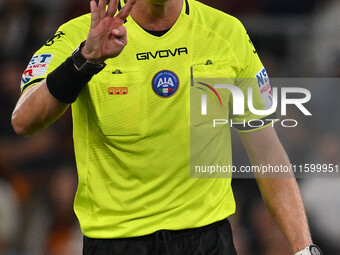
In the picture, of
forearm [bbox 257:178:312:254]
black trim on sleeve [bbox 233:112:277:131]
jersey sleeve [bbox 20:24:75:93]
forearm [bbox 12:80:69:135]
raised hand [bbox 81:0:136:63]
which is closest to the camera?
raised hand [bbox 81:0:136:63]

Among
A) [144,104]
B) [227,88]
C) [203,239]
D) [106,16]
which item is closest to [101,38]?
[106,16]

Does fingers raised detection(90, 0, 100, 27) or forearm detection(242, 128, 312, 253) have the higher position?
fingers raised detection(90, 0, 100, 27)

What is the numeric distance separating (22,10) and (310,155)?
2.21 metres

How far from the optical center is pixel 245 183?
15.7 feet

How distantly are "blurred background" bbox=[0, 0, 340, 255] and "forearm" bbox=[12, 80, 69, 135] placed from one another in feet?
7.79

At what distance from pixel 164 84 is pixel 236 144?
6.83 ft

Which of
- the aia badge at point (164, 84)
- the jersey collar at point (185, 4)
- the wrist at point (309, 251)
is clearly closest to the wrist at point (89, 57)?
the aia badge at point (164, 84)

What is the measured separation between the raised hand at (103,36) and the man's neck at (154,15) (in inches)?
19.9

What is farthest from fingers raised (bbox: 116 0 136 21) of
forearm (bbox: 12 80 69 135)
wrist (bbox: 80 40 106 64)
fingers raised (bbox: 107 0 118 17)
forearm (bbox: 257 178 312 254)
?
forearm (bbox: 257 178 312 254)

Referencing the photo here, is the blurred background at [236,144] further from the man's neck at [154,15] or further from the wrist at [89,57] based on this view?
the wrist at [89,57]

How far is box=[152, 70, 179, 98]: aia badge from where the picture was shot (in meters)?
2.66

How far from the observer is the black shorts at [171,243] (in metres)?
2.63

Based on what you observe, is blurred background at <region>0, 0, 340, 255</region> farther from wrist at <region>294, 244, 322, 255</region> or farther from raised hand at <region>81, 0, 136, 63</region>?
raised hand at <region>81, 0, 136, 63</region>

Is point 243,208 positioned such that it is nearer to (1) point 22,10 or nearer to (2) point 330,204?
(2) point 330,204
